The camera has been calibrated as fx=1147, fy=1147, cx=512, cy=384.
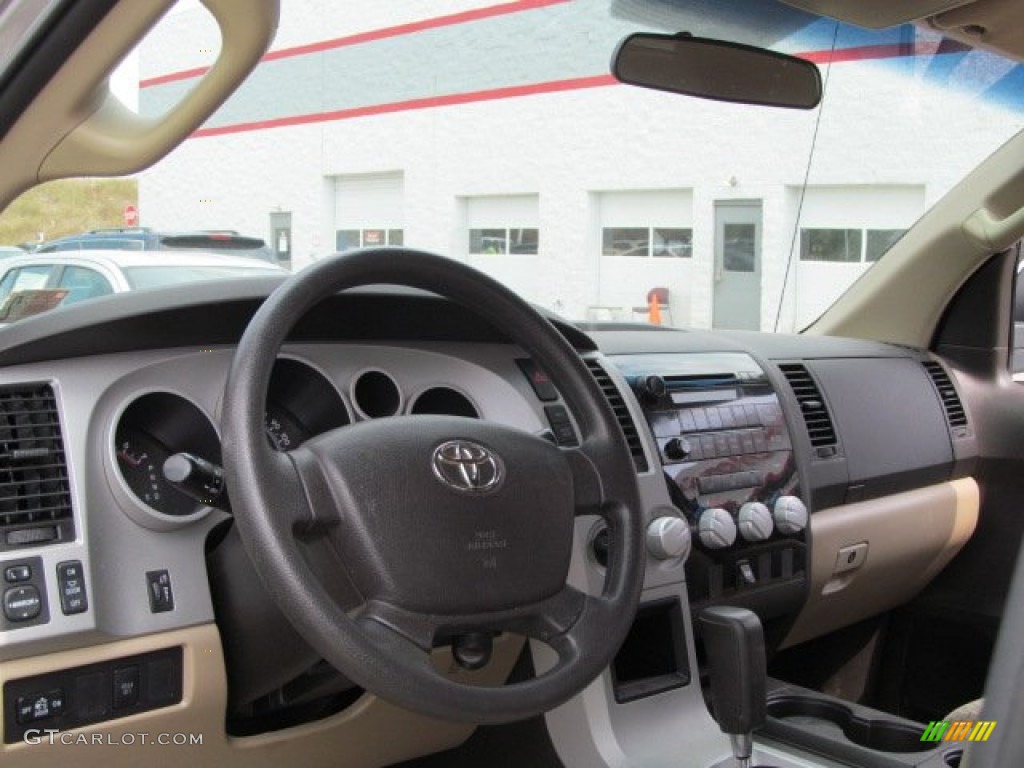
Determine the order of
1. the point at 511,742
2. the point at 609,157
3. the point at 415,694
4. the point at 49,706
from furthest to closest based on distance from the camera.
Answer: the point at 609,157, the point at 511,742, the point at 49,706, the point at 415,694

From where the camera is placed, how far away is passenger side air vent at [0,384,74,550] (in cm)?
162

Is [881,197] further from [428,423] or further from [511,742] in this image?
[428,423]

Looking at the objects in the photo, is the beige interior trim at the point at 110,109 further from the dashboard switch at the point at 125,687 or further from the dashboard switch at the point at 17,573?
the dashboard switch at the point at 125,687

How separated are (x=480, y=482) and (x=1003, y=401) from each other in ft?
8.21

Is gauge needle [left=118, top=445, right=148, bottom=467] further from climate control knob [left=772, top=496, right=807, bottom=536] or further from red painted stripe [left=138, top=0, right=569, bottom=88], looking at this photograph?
red painted stripe [left=138, top=0, right=569, bottom=88]

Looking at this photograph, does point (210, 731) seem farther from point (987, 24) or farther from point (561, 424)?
point (987, 24)

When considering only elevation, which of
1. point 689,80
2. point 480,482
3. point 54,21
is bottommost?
point 480,482

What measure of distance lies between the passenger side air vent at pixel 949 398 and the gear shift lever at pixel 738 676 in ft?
5.79

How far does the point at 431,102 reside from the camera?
9.89 m

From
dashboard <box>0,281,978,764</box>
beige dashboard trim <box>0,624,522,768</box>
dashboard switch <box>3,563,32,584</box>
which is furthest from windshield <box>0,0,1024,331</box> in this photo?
beige dashboard trim <box>0,624,522,768</box>

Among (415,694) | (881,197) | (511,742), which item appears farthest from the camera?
(881,197)

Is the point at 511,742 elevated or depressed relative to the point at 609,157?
depressed

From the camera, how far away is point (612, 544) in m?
1.71

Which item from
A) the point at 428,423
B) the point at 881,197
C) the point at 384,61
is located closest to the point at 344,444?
A: the point at 428,423
